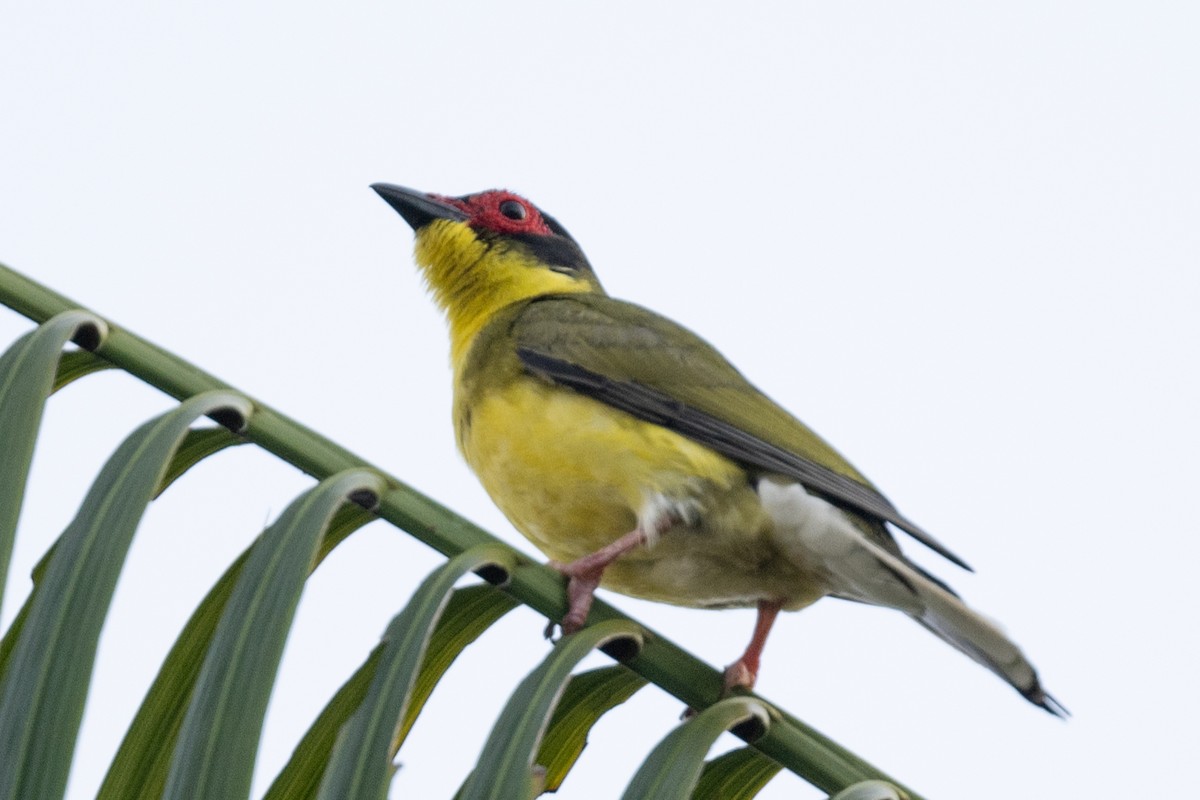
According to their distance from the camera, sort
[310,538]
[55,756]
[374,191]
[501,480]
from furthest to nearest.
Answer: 1. [374,191]
2. [501,480]
3. [310,538]
4. [55,756]

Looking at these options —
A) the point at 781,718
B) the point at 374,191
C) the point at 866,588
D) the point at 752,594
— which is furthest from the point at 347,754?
the point at 374,191

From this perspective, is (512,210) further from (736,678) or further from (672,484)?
(736,678)

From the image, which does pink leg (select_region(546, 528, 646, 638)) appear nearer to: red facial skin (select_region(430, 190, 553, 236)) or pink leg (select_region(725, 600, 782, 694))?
pink leg (select_region(725, 600, 782, 694))

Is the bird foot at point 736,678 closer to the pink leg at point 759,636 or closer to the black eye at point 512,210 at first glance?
the pink leg at point 759,636

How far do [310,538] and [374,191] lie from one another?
3448mm

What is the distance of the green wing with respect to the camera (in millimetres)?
3668

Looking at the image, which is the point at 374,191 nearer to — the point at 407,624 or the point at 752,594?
the point at 752,594

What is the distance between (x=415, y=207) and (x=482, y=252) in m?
0.32

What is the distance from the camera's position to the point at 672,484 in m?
3.73

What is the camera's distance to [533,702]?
203cm

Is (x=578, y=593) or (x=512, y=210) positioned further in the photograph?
(x=512, y=210)

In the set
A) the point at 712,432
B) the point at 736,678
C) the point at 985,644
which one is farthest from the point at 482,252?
the point at 985,644

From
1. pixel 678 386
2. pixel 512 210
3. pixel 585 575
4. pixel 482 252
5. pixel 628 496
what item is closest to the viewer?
pixel 585 575

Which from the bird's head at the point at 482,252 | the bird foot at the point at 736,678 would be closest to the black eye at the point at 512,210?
the bird's head at the point at 482,252
